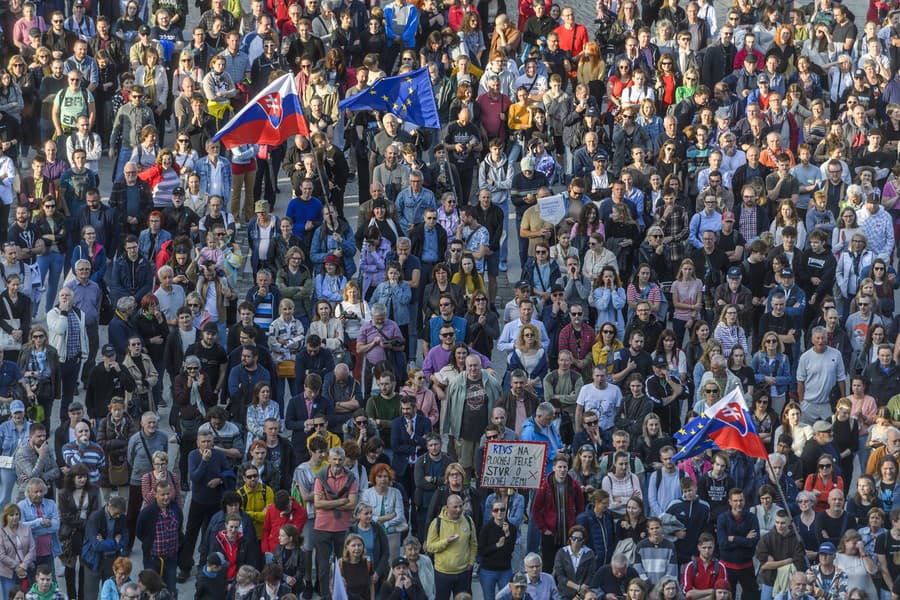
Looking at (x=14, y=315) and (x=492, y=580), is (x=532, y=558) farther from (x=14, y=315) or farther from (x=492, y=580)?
(x=14, y=315)

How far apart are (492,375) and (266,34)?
25.4ft

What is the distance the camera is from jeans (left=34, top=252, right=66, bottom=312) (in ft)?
87.6

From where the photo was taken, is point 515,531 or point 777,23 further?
point 777,23

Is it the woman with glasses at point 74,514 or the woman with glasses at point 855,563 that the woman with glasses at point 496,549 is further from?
the woman with glasses at point 74,514

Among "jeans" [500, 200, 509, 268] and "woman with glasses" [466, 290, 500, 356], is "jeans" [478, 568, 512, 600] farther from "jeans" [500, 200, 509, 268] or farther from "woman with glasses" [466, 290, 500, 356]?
"jeans" [500, 200, 509, 268]

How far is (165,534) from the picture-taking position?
22.4 metres

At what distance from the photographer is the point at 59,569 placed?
23.4m

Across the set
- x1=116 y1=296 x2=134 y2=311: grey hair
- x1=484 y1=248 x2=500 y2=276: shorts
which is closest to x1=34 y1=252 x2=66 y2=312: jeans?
x1=116 y1=296 x2=134 y2=311: grey hair

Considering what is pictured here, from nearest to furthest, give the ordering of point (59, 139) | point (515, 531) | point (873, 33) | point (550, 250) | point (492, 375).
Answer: point (515, 531)
point (492, 375)
point (550, 250)
point (59, 139)
point (873, 33)

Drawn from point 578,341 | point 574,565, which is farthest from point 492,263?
point 574,565

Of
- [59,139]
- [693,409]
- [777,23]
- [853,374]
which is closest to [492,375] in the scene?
[693,409]

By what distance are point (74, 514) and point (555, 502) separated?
15.2ft

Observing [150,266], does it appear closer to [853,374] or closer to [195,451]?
[195,451]

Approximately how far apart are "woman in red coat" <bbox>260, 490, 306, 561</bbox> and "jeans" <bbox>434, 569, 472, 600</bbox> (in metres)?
1.43
